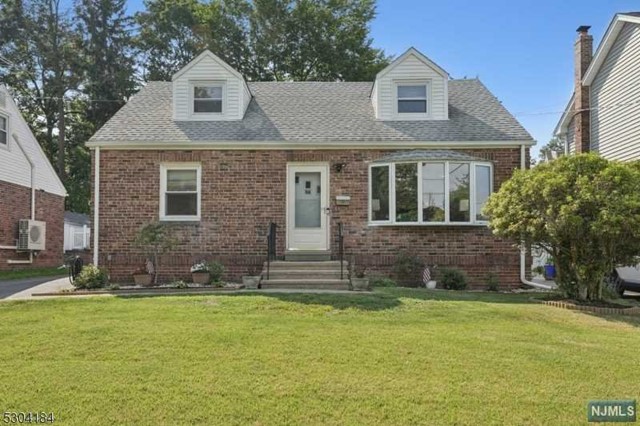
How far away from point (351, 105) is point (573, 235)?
7293 millimetres

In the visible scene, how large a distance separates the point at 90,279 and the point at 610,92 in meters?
14.9

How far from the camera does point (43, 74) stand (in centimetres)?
3122

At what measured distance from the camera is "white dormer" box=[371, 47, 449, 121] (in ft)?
43.7

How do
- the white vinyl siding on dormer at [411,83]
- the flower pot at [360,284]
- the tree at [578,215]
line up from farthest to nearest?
the white vinyl siding on dormer at [411,83]
the flower pot at [360,284]
the tree at [578,215]

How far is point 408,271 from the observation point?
1195 centimetres

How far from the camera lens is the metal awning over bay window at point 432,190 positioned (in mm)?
12070

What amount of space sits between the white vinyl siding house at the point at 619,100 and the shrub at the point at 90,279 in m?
13.6

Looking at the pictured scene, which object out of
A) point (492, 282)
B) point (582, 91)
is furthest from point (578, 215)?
point (582, 91)

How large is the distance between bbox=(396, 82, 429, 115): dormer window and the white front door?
2.66 metres

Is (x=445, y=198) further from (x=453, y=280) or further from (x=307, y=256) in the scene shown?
(x=307, y=256)

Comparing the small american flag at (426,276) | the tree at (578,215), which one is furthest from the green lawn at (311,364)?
the small american flag at (426,276)

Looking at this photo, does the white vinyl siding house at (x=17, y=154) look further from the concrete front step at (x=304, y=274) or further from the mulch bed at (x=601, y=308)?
the mulch bed at (x=601, y=308)

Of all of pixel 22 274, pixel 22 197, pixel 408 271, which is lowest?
pixel 22 274

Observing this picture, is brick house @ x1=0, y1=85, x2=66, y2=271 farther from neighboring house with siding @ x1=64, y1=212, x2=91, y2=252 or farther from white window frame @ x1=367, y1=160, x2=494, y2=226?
white window frame @ x1=367, y1=160, x2=494, y2=226
